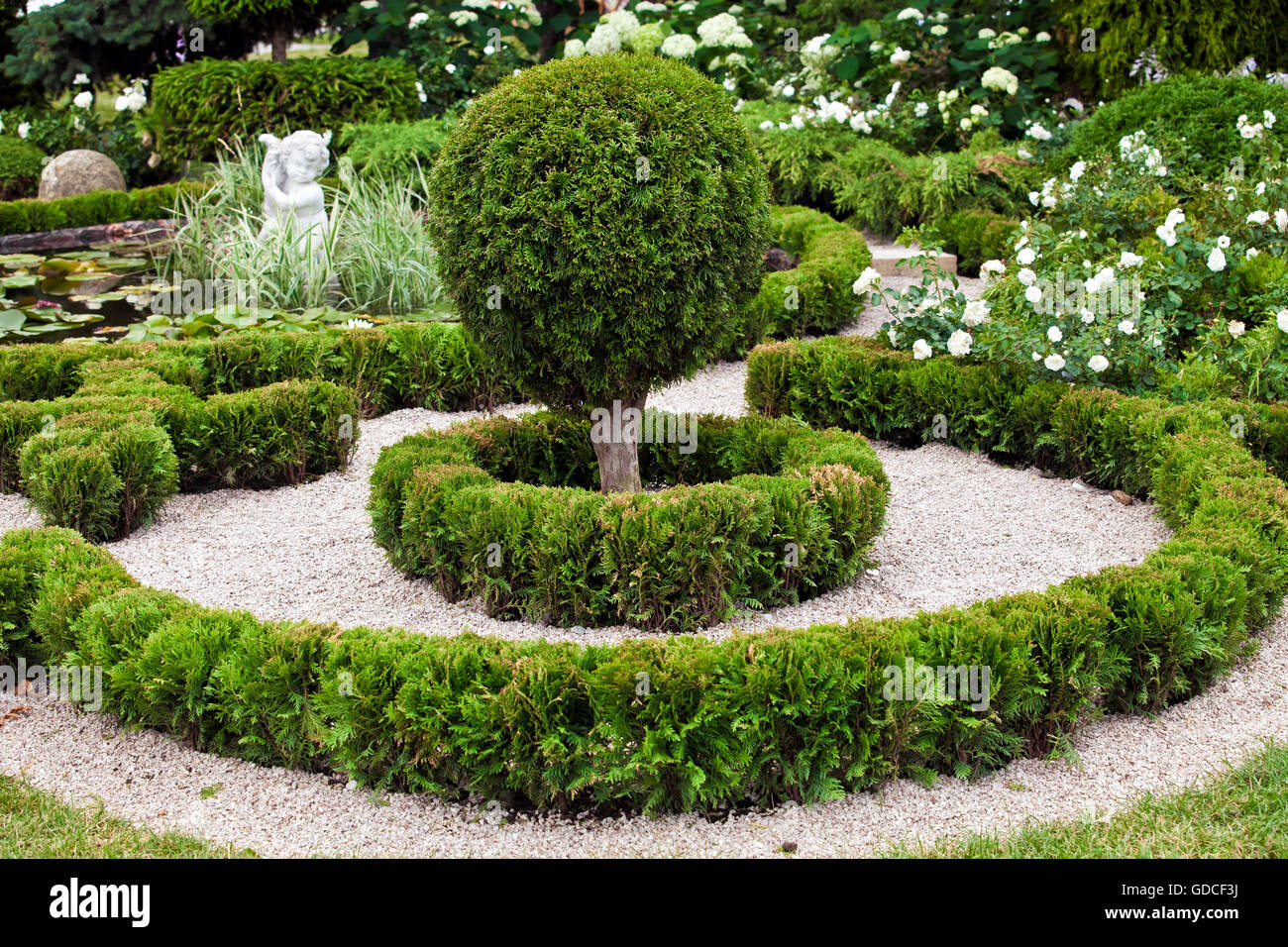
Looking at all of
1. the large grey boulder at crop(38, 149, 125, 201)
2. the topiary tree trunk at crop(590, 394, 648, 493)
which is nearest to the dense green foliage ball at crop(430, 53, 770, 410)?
→ the topiary tree trunk at crop(590, 394, 648, 493)

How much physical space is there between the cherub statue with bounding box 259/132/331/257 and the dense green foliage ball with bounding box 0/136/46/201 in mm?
8342

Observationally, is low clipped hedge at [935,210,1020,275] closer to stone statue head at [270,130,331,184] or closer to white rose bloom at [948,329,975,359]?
white rose bloom at [948,329,975,359]

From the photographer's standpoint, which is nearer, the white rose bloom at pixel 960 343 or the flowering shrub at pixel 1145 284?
the flowering shrub at pixel 1145 284

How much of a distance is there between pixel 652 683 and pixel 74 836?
1.73 m

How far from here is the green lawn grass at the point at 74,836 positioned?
320cm

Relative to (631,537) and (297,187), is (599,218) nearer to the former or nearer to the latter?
(631,537)

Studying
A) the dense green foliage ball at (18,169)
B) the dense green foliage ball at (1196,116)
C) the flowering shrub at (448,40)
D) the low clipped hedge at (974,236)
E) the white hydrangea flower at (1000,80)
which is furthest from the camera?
the flowering shrub at (448,40)

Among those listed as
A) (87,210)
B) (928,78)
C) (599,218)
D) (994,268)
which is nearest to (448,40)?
(87,210)

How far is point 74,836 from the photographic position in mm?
3277

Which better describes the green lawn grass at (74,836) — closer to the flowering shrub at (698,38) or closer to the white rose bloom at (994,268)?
the white rose bloom at (994,268)

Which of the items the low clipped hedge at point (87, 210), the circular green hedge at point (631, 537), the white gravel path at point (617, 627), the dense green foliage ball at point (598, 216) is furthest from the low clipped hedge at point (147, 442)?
the low clipped hedge at point (87, 210)

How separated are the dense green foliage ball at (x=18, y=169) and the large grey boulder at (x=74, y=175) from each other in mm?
860

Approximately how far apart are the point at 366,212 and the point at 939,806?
7.16 metres

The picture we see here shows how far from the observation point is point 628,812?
347 cm
